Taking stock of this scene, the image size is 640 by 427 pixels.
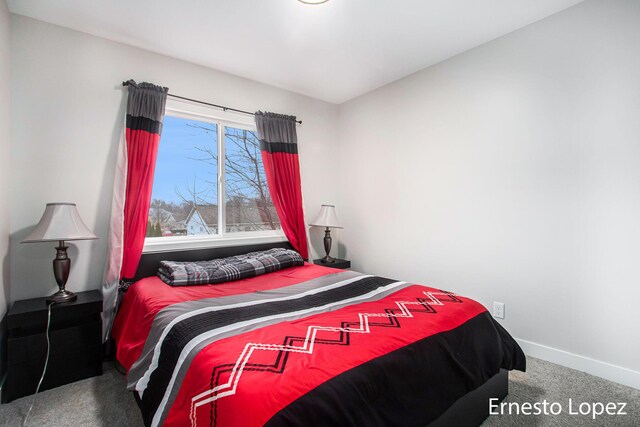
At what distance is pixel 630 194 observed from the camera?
203cm

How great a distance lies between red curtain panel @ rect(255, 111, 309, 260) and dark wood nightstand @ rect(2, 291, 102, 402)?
1895mm

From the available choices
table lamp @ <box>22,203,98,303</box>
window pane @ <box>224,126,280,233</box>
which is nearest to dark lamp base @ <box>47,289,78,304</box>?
table lamp @ <box>22,203,98,303</box>

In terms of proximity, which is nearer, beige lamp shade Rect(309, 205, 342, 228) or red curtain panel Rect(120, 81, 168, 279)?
red curtain panel Rect(120, 81, 168, 279)

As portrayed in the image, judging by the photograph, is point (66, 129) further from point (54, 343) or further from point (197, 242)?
point (54, 343)

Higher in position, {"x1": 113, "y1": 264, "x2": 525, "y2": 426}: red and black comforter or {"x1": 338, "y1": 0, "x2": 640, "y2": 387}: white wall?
{"x1": 338, "y1": 0, "x2": 640, "y2": 387}: white wall

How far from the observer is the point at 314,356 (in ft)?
3.95

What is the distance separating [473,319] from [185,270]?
6.81 feet

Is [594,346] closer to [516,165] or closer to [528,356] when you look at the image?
[528,356]

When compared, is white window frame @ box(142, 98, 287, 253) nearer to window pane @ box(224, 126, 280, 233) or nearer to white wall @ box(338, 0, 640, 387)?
window pane @ box(224, 126, 280, 233)

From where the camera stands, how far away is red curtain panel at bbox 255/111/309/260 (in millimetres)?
3479

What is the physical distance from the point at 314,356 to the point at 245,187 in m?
2.64

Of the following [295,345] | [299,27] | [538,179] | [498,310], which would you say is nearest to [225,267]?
[295,345]

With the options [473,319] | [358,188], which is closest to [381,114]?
[358,188]

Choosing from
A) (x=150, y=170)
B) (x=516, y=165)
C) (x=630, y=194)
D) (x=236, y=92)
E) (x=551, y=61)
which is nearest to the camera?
(x=630, y=194)
